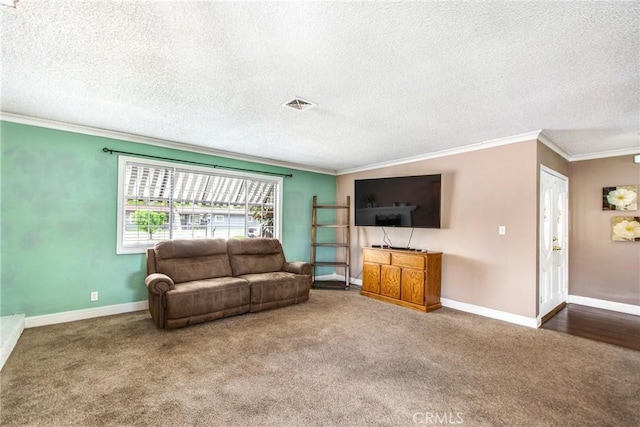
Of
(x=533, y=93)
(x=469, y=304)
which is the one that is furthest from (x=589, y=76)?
(x=469, y=304)

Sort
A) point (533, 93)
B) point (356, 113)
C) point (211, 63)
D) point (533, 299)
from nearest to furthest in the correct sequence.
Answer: point (211, 63)
point (533, 93)
point (356, 113)
point (533, 299)

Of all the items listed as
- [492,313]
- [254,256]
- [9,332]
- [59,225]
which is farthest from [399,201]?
[9,332]

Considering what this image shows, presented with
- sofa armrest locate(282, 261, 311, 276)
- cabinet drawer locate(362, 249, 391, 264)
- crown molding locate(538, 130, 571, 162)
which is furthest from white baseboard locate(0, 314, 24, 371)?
crown molding locate(538, 130, 571, 162)

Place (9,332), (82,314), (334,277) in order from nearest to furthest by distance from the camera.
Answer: (9,332)
(82,314)
(334,277)

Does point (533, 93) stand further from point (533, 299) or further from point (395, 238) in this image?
point (395, 238)

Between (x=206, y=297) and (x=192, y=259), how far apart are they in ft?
2.69

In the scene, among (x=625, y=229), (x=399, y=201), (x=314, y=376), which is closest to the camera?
(x=314, y=376)

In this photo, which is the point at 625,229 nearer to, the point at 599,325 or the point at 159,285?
the point at 599,325

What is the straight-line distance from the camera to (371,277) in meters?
5.06

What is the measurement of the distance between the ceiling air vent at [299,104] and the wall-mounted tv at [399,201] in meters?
2.44

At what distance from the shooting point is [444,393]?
222 centimetres

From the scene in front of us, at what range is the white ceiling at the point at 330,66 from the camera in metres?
1.66

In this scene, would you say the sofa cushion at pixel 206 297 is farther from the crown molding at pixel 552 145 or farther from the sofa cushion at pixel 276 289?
the crown molding at pixel 552 145

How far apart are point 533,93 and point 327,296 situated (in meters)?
3.89
